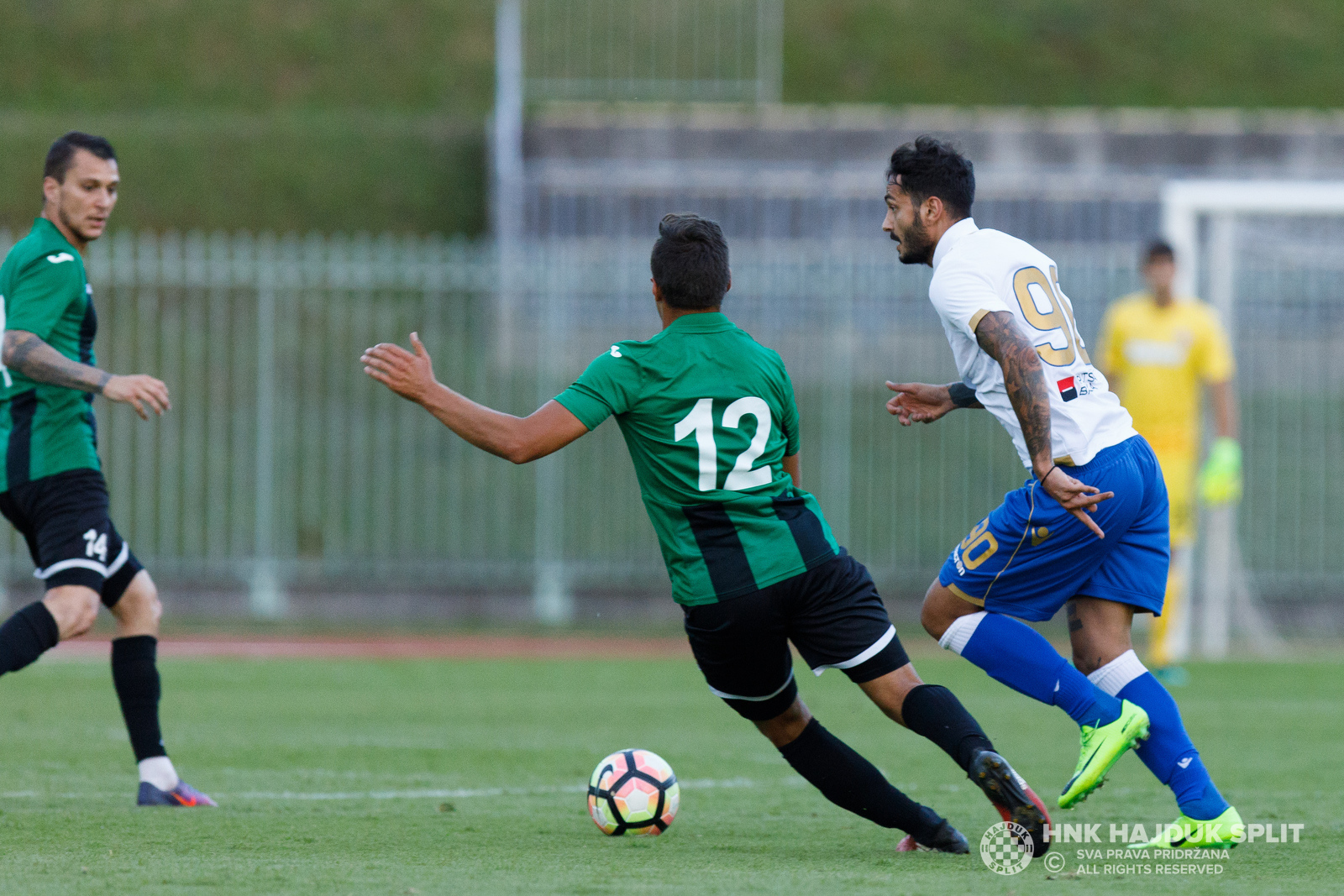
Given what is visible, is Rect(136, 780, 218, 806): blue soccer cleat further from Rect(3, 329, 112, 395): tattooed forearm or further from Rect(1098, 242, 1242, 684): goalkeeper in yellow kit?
Rect(1098, 242, 1242, 684): goalkeeper in yellow kit

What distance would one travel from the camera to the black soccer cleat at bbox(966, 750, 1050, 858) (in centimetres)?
419

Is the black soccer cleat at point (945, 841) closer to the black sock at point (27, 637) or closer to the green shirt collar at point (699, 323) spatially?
the green shirt collar at point (699, 323)

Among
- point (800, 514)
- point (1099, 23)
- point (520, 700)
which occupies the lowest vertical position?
point (520, 700)

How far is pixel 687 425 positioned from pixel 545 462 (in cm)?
894

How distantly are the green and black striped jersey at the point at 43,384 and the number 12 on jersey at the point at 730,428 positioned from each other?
2.21 m

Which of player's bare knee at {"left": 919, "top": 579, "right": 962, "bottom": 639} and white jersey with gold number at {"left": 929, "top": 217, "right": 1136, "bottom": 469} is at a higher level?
white jersey with gold number at {"left": 929, "top": 217, "right": 1136, "bottom": 469}

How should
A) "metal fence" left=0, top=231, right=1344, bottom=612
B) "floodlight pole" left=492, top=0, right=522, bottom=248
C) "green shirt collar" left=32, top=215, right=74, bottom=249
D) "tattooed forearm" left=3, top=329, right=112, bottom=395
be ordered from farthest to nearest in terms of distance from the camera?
1. "floodlight pole" left=492, top=0, right=522, bottom=248
2. "metal fence" left=0, top=231, right=1344, bottom=612
3. "green shirt collar" left=32, top=215, right=74, bottom=249
4. "tattooed forearm" left=3, top=329, right=112, bottom=395

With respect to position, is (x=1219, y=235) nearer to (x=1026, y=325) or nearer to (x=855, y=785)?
(x=1026, y=325)

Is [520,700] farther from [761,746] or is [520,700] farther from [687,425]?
[687,425]

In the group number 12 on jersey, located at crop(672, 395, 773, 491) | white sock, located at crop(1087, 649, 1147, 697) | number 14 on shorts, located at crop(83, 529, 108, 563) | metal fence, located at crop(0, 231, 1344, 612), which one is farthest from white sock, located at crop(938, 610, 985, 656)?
metal fence, located at crop(0, 231, 1344, 612)

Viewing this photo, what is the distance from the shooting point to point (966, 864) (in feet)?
14.5

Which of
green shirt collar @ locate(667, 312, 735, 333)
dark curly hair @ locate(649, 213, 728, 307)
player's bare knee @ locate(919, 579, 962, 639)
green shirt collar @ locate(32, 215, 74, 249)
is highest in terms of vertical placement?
green shirt collar @ locate(32, 215, 74, 249)

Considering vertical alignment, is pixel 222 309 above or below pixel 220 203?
below

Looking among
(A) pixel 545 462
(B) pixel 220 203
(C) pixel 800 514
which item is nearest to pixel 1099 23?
(B) pixel 220 203
